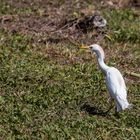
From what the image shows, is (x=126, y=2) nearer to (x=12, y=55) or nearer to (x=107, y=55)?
(x=107, y=55)

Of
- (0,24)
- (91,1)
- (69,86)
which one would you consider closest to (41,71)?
(69,86)

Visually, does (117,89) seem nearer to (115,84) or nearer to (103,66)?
(115,84)

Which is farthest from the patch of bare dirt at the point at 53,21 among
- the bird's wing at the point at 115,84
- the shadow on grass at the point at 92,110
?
the bird's wing at the point at 115,84

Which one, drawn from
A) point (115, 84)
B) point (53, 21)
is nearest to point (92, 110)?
point (115, 84)

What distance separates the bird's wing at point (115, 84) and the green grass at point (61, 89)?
0.32 m

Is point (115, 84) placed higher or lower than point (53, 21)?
higher

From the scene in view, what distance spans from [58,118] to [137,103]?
1.22 meters

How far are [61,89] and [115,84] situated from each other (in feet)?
3.72

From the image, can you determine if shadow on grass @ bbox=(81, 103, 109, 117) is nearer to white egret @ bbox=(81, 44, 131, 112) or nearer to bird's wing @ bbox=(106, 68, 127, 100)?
white egret @ bbox=(81, 44, 131, 112)

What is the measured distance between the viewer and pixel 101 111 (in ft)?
28.8

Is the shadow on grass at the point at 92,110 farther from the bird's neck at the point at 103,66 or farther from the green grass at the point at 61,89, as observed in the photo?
the bird's neck at the point at 103,66

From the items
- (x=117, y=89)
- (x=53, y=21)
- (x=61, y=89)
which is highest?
(x=117, y=89)

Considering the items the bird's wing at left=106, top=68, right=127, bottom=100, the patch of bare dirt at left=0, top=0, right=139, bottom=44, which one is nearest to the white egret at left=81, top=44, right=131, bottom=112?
the bird's wing at left=106, top=68, right=127, bottom=100

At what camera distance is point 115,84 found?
852 cm
